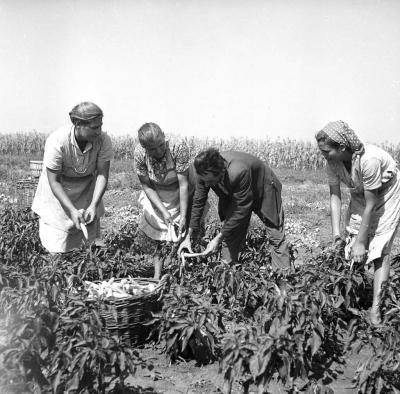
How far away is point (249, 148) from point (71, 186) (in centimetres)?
1833

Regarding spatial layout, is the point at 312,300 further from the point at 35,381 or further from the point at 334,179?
the point at 35,381

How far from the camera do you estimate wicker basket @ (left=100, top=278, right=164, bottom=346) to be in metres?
3.24

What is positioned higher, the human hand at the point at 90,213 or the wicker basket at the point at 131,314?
the human hand at the point at 90,213

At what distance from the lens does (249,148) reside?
2186 centimetres

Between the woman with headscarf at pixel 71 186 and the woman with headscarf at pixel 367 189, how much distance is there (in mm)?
1700

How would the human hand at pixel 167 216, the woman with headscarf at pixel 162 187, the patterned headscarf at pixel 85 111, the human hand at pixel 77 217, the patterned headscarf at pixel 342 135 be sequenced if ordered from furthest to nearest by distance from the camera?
the human hand at pixel 167 216 < the woman with headscarf at pixel 162 187 < the human hand at pixel 77 217 < the patterned headscarf at pixel 85 111 < the patterned headscarf at pixel 342 135

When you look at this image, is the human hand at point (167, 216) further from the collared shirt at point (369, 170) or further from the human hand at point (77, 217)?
the collared shirt at point (369, 170)

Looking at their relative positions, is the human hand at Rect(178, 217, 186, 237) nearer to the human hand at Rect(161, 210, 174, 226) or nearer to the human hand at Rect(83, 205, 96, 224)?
the human hand at Rect(161, 210, 174, 226)

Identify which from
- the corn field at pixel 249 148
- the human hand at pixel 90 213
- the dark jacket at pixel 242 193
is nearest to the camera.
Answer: the dark jacket at pixel 242 193

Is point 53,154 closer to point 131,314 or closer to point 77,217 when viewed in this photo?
point 77,217

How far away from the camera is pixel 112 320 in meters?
3.28

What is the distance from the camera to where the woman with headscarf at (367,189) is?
3252 millimetres

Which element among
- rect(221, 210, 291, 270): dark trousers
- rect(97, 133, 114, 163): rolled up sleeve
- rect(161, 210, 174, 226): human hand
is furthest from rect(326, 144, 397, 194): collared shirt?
rect(97, 133, 114, 163): rolled up sleeve

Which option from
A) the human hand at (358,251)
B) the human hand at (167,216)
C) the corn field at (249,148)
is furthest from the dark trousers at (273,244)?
the corn field at (249,148)
